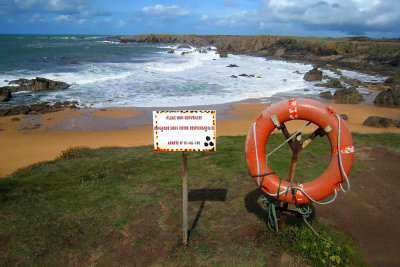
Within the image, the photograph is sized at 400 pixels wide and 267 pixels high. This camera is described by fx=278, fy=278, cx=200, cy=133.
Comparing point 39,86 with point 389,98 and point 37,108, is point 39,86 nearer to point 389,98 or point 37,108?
point 37,108

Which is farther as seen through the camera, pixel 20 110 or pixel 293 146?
pixel 20 110

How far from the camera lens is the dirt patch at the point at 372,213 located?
4.27m

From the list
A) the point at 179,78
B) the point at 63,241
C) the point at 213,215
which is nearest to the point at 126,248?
the point at 63,241

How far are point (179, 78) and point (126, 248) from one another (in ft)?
83.8

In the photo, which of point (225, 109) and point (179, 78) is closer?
point (225, 109)

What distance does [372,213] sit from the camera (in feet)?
17.0

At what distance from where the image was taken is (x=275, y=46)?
66250mm

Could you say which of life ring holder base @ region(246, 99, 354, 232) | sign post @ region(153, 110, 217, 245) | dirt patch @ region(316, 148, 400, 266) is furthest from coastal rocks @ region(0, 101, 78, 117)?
dirt patch @ region(316, 148, 400, 266)

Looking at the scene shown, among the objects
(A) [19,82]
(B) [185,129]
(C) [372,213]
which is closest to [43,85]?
(A) [19,82]

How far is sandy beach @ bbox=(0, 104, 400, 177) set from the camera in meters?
10.6

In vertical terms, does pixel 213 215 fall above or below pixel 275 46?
below

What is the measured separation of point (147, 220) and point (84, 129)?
9.94 meters

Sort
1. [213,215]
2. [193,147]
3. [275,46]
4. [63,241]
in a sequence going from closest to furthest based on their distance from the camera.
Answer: [193,147] < [63,241] < [213,215] < [275,46]

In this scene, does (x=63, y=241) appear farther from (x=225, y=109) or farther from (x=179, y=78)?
(x=179, y=78)
